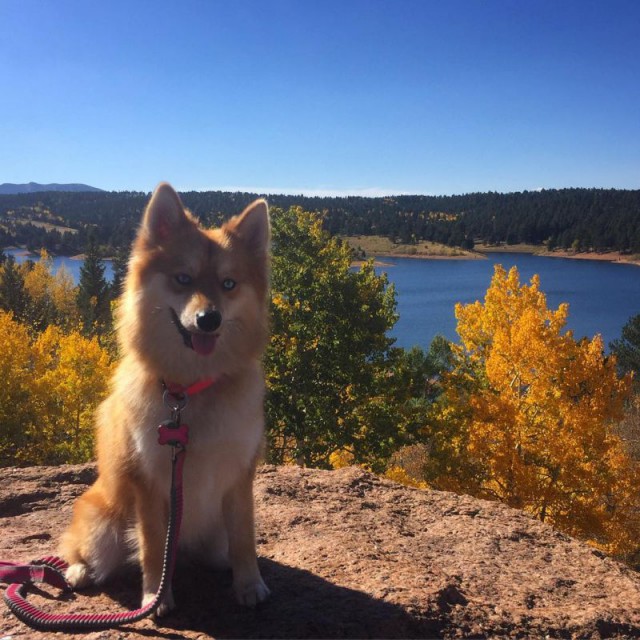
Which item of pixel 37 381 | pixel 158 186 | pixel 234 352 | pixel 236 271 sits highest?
pixel 158 186

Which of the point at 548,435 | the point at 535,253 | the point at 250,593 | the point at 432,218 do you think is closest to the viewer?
the point at 250,593

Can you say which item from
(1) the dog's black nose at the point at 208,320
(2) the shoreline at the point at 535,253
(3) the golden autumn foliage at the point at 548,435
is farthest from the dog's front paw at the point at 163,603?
(2) the shoreline at the point at 535,253

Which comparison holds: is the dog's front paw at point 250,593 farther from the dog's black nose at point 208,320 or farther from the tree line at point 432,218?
the tree line at point 432,218

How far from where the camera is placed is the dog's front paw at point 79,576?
372 centimetres

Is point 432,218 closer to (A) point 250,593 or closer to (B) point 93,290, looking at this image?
(B) point 93,290

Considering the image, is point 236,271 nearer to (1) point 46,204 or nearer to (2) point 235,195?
(2) point 235,195

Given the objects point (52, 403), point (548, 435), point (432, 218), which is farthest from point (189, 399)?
point (432, 218)

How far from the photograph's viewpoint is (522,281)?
8100 cm

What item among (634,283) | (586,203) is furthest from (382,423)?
(586,203)

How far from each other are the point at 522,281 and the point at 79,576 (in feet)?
275

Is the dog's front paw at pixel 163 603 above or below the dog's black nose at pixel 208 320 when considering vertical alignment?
below

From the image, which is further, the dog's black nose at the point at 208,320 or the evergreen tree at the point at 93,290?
the evergreen tree at the point at 93,290

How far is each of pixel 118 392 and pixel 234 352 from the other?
0.87m

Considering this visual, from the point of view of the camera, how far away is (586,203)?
474ft
